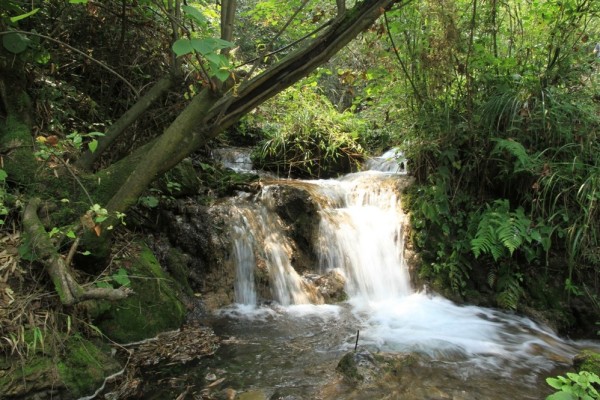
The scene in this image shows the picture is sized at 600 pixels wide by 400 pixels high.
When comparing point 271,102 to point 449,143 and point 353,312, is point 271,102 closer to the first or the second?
point 449,143

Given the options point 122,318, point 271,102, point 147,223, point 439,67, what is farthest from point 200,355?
point 271,102

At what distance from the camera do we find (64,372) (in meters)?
2.58

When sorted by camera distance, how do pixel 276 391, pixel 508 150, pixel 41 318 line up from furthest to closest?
pixel 508 150, pixel 276 391, pixel 41 318

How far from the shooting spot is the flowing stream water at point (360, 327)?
3.17 meters

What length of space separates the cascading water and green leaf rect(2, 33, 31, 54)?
2.86m

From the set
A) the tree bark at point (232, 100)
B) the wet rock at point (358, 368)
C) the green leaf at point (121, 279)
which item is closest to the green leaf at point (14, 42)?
the tree bark at point (232, 100)

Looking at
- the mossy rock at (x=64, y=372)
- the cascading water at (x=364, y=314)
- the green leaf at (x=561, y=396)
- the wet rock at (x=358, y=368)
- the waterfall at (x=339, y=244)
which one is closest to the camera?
the green leaf at (x=561, y=396)

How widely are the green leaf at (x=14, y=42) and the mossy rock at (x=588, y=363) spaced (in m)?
5.03

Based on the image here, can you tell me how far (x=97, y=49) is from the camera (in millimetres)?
4340

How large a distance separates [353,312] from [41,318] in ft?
10.5

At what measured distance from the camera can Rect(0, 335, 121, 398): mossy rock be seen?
2.36m

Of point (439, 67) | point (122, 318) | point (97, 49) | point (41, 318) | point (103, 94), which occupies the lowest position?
point (122, 318)

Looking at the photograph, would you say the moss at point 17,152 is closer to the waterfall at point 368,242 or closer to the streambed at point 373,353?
the streambed at point 373,353

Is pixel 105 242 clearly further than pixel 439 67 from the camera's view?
No
